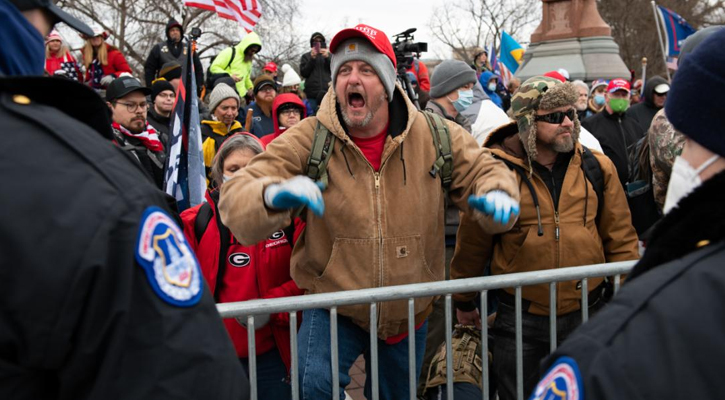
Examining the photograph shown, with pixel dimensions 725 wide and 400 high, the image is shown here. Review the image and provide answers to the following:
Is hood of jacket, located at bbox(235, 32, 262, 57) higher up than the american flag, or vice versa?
the american flag

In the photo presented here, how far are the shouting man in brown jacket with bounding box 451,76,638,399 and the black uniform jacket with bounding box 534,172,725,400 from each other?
2.29m

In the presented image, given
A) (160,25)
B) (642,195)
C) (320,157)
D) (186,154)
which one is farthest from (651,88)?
(160,25)

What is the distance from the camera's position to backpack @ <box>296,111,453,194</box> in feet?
10.5

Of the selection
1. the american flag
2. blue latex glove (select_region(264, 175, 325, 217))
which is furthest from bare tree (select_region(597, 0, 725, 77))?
blue latex glove (select_region(264, 175, 325, 217))

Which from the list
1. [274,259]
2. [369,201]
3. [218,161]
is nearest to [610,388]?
[369,201]

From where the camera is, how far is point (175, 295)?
1.29 meters

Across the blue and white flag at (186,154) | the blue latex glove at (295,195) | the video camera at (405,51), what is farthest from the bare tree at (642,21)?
the blue latex glove at (295,195)

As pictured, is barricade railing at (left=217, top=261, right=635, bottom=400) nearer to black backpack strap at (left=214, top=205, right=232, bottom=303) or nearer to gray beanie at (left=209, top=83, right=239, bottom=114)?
black backpack strap at (left=214, top=205, right=232, bottom=303)

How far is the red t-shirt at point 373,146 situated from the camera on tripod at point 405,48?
2757 millimetres

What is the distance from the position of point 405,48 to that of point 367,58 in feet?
9.00

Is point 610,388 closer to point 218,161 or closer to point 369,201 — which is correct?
point 369,201

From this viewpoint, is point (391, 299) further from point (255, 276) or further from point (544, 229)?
point (544, 229)

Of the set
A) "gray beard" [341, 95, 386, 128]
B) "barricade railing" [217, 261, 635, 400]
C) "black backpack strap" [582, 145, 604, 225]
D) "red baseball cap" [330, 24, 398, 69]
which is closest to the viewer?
"barricade railing" [217, 261, 635, 400]

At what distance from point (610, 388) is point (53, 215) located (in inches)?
39.1
